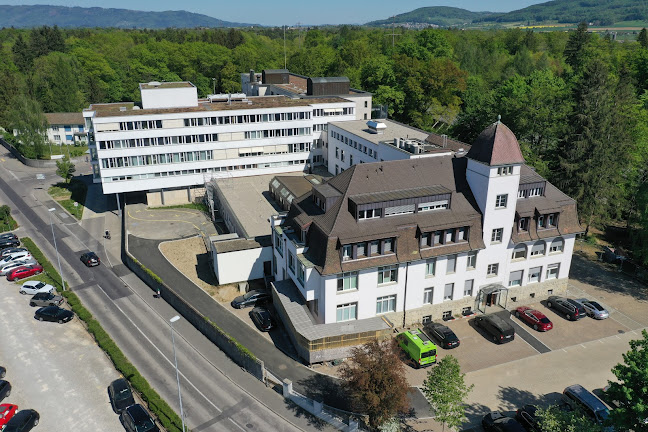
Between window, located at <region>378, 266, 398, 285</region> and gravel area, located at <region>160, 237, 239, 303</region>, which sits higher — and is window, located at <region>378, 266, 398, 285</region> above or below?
above

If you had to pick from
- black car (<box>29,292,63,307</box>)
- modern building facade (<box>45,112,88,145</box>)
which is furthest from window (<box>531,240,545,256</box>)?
modern building facade (<box>45,112,88,145</box>)

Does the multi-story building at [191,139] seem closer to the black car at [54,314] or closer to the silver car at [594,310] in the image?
the black car at [54,314]

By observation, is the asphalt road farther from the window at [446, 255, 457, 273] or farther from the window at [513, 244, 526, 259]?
the window at [513, 244, 526, 259]

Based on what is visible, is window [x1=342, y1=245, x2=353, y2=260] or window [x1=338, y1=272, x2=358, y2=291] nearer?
window [x1=342, y1=245, x2=353, y2=260]

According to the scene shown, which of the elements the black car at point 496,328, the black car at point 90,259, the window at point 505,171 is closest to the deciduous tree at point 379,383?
the black car at point 496,328

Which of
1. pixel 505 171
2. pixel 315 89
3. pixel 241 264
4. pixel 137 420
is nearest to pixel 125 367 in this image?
pixel 137 420

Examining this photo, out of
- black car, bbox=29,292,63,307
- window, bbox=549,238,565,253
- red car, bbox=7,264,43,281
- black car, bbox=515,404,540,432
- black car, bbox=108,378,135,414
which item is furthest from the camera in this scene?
red car, bbox=7,264,43,281
